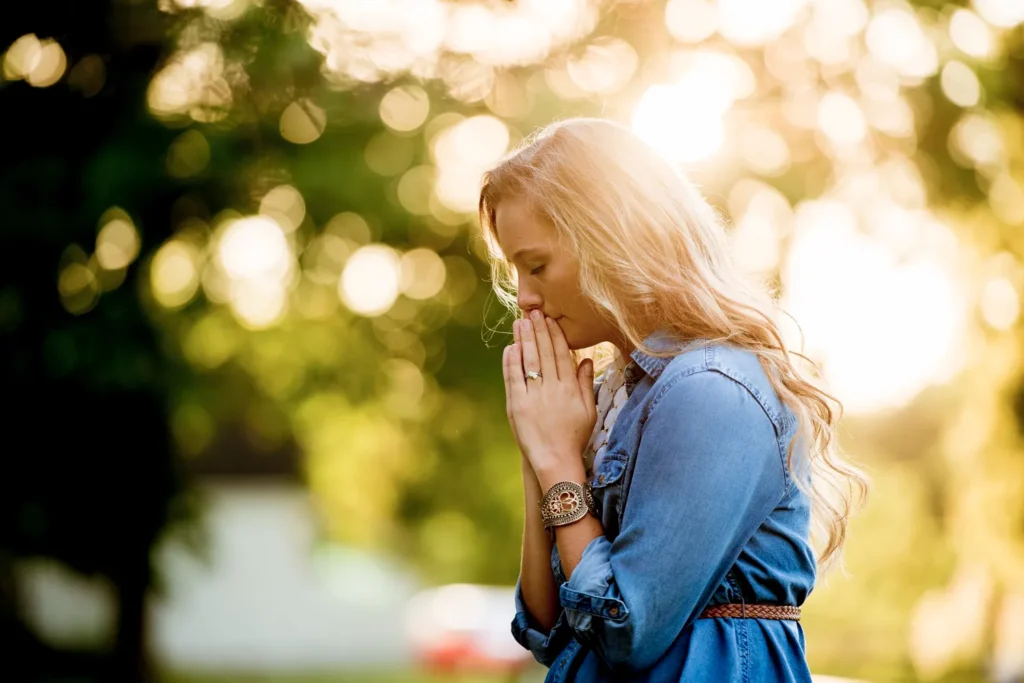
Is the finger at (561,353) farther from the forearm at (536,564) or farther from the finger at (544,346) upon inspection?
the forearm at (536,564)

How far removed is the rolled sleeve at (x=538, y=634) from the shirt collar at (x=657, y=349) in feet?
1.68

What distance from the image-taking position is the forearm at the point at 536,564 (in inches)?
91.8

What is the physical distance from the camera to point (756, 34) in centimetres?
933

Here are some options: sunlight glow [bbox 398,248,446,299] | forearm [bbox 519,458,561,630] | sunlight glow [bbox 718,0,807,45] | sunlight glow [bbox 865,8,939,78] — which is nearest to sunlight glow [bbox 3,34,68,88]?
sunlight glow [bbox 718,0,807,45]

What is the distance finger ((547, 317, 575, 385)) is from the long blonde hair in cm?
12

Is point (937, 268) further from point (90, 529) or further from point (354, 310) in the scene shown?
point (90, 529)

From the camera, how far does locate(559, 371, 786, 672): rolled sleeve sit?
1924 millimetres

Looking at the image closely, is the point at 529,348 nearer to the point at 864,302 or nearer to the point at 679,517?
the point at 679,517

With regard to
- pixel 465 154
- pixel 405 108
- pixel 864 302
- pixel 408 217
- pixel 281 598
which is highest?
pixel 405 108

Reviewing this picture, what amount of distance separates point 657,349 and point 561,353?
0.23 m

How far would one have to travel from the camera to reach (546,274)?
7.52 ft

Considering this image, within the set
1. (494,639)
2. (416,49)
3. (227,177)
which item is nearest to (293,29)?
(416,49)

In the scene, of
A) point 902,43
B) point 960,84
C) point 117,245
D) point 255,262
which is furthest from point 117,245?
point 960,84

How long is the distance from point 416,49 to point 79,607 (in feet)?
81.2
